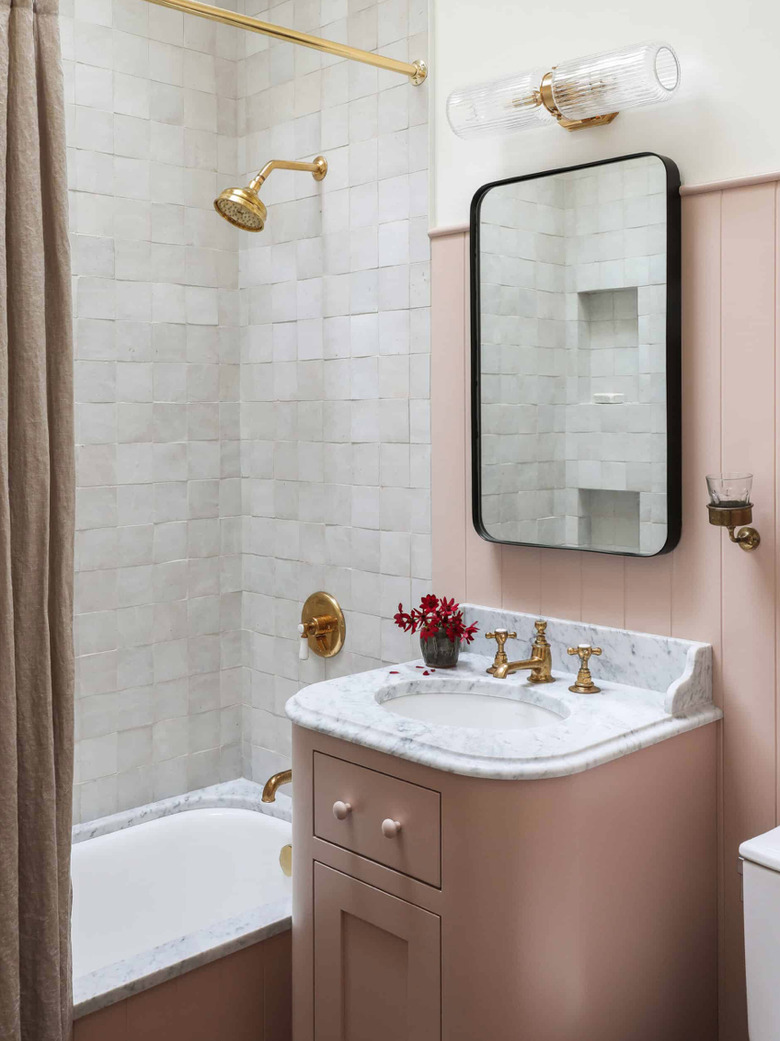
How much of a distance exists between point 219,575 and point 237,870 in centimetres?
80

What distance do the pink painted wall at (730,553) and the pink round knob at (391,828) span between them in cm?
53

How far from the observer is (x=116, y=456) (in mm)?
2592

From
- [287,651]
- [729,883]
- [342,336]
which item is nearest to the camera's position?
[729,883]

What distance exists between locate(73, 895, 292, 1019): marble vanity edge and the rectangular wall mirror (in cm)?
93

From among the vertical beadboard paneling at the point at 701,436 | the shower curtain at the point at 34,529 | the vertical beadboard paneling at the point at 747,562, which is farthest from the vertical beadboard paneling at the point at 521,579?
the shower curtain at the point at 34,529

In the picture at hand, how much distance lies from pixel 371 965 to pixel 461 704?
Result: 521 mm

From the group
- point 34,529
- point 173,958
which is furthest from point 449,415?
point 173,958

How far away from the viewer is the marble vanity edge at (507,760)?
1.51m

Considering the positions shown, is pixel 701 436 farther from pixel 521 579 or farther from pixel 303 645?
pixel 303 645

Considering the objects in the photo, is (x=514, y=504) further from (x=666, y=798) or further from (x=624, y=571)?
(x=666, y=798)

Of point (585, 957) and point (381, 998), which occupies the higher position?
point (585, 957)

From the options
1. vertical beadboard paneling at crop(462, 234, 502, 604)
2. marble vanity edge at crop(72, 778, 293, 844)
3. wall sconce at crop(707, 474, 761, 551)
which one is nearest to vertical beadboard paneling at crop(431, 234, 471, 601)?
vertical beadboard paneling at crop(462, 234, 502, 604)

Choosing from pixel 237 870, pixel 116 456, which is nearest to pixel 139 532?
pixel 116 456

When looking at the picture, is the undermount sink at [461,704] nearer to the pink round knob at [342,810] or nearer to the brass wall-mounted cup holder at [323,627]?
the pink round knob at [342,810]
